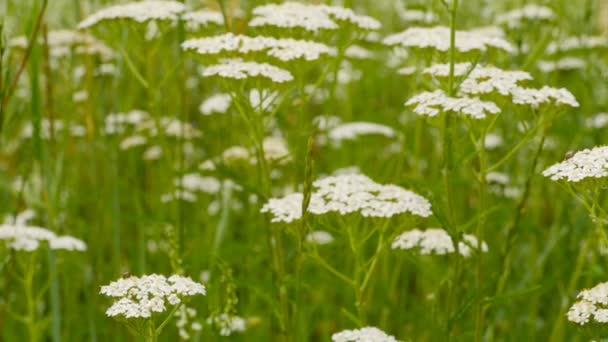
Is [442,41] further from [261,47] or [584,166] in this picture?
[584,166]

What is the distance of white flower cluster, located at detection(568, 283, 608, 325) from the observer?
7.27 feet

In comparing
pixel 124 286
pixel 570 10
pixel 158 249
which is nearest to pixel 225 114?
pixel 158 249

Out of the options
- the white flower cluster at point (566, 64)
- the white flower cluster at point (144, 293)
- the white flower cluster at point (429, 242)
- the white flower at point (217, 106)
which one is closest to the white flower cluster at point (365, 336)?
the white flower cluster at point (144, 293)

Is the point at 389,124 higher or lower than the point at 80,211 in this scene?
higher

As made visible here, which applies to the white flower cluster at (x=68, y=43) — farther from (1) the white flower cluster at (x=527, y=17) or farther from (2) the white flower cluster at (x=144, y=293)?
(2) the white flower cluster at (x=144, y=293)

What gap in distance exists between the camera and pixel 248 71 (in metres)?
2.88

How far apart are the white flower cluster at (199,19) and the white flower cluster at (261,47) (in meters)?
0.53

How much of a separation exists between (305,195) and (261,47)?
1117mm

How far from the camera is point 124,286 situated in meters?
2.16

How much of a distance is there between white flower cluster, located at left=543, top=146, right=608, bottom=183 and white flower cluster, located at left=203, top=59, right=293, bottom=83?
0.98 m

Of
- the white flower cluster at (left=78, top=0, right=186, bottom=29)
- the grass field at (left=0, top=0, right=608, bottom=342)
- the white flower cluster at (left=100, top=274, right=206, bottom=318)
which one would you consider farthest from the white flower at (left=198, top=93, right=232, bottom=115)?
the white flower cluster at (left=100, top=274, right=206, bottom=318)

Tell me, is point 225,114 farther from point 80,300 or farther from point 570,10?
point 570,10

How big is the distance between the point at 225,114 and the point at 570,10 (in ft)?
9.44

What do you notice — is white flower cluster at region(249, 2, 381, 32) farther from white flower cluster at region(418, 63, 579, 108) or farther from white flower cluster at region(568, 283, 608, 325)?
white flower cluster at region(568, 283, 608, 325)
